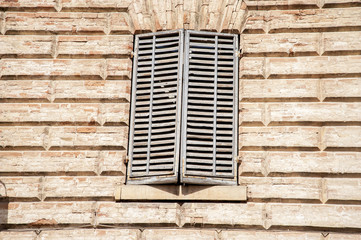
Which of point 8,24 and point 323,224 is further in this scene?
point 8,24

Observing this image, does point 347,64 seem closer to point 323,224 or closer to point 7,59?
point 323,224

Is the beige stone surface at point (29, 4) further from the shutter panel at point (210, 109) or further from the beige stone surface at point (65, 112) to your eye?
the shutter panel at point (210, 109)

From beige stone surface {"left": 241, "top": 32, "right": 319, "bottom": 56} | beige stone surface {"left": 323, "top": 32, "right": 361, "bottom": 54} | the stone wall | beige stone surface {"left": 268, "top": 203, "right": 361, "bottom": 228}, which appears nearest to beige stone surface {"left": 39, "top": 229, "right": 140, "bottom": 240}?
the stone wall

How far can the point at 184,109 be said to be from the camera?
10.4 meters

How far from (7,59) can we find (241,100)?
146 inches

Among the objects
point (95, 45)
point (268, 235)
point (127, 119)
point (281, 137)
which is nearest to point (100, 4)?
point (95, 45)

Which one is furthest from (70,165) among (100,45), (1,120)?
(100,45)

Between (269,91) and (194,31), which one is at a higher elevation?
(194,31)

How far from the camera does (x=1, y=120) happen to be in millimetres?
10516

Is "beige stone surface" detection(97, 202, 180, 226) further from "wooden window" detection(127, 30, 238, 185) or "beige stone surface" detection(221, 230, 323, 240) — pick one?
"beige stone surface" detection(221, 230, 323, 240)

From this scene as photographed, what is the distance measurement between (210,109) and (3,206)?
336 centimetres

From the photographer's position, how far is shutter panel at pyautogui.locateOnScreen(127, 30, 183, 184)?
10.2 metres

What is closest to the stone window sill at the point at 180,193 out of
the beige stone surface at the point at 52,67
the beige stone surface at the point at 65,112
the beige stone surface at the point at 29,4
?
the beige stone surface at the point at 65,112

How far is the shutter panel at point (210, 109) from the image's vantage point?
1012 cm
